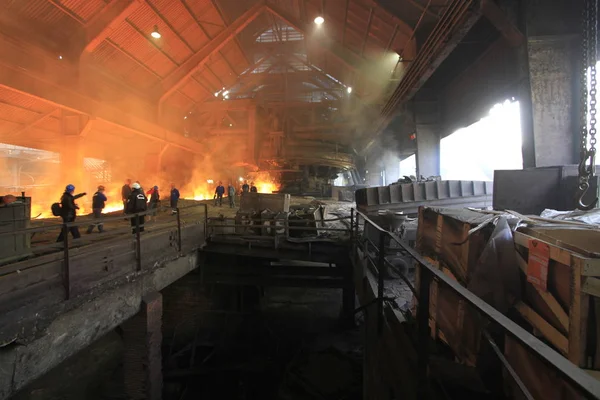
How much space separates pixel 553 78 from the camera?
5.92 metres

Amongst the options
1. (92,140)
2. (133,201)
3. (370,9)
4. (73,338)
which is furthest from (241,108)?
(73,338)

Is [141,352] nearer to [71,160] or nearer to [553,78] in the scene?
[553,78]

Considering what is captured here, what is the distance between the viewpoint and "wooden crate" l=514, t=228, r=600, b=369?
1.77m

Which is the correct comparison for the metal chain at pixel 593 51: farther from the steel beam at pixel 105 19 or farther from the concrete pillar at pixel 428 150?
the steel beam at pixel 105 19

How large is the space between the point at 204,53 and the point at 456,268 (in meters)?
20.9

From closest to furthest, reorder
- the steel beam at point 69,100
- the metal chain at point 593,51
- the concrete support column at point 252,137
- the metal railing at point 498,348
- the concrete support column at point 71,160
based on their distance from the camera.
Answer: the metal railing at point 498,348, the metal chain at point 593,51, the steel beam at point 69,100, the concrete support column at point 71,160, the concrete support column at point 252,137

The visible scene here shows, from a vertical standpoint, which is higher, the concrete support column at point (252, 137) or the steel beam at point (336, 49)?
the steel beam at point (336, 49)

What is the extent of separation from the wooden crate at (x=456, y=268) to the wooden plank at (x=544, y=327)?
37 centimetres

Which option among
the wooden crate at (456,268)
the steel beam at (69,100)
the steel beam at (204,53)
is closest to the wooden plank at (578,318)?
the wooden crate at (456,268)

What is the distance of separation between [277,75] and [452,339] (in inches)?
1034

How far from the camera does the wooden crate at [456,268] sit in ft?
8.52

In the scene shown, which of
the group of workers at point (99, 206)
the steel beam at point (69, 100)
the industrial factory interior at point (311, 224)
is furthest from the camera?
the steel beam at point (69, 100)

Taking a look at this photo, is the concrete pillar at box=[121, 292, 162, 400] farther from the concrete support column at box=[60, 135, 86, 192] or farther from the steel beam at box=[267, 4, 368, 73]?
the steel beam at box=[267, 4, 368, 73]

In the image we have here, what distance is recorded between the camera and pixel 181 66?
62.3ft
